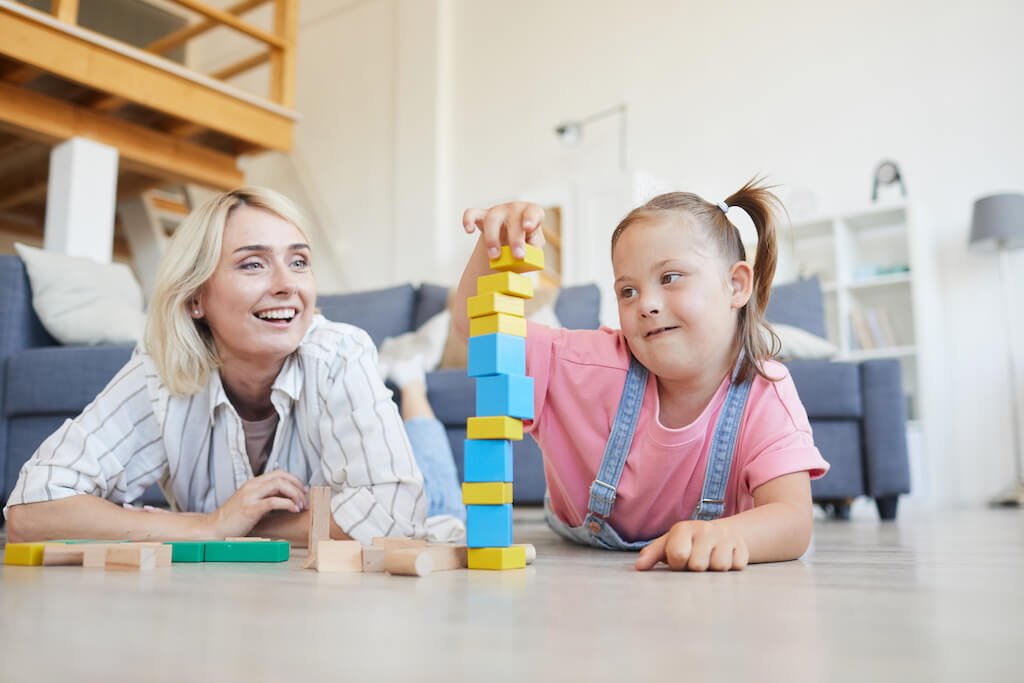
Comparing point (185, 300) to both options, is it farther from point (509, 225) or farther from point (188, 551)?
point (509, 225)

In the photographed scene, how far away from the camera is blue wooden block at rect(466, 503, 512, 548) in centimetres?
89

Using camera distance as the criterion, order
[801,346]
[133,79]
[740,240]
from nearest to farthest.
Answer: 1. [740,240]
2. [801,346]
3. [133,79]

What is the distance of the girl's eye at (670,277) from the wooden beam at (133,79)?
3.28 meters

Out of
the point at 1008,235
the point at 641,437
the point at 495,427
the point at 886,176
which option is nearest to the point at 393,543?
the point at 495,427

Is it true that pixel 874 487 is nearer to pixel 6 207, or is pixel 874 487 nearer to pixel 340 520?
pixel 340 520

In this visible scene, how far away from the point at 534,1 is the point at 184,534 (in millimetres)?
4912

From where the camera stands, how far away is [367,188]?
593cm

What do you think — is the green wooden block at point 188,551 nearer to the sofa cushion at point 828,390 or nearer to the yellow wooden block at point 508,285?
the yellow wooden block at point 508,285

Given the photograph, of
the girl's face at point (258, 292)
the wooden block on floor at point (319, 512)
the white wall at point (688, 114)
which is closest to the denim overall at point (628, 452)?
the wooden block on floor at point (319, 512)

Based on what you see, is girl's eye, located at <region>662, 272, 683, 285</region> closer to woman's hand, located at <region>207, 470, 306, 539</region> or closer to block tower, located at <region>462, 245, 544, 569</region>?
block tower, located at <region>462, 245, 544, 569</region>

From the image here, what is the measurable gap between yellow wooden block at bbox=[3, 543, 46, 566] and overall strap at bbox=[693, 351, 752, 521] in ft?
2.67

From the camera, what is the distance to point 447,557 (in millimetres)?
886

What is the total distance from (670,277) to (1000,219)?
3.06 meters

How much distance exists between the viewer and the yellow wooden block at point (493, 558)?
89 cm
